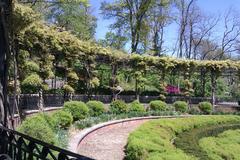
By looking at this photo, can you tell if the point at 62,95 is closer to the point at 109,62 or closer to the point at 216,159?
the point at 109,62

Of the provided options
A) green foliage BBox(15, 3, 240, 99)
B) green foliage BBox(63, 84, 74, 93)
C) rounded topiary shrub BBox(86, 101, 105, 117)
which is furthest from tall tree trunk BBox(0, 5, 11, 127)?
green foliage BBox(63, 84, 74, 93)

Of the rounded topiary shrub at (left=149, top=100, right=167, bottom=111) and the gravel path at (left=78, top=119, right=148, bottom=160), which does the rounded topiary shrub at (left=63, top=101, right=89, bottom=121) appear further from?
the rounded topiary shrub at (left=149, top=100, right=167, bottom=111)

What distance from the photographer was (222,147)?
11992 mm

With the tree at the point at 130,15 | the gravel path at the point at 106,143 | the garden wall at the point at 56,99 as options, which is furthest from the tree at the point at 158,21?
the gravel path at the point at 106,143

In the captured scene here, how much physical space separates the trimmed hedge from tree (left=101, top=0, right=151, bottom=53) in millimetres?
18386

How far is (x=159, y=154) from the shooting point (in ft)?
27.5

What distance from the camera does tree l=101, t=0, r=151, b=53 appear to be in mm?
37031

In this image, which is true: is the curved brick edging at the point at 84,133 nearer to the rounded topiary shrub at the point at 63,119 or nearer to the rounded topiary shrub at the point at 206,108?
the rounded topiary shrub at the point at 63,119

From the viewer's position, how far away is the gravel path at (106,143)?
10594mm

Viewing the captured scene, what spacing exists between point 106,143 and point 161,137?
1.73m

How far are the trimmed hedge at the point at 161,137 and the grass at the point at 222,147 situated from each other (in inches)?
39.9

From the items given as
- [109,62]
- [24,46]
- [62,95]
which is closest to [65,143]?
[24,46]

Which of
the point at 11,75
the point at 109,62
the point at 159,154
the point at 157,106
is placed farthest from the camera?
the point at 109,62

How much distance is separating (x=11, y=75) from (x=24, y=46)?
5.82ft
